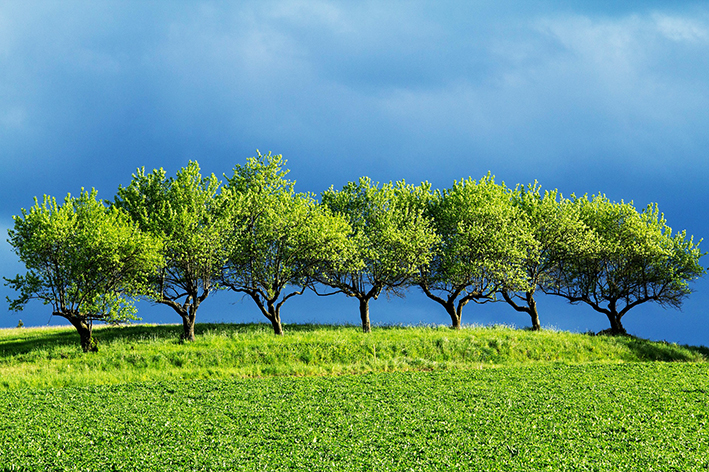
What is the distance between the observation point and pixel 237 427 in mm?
17094

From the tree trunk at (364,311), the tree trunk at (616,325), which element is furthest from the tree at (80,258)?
the tree trunk at (616,325)

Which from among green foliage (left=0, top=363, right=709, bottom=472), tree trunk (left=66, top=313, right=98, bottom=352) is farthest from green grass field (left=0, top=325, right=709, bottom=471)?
tree trunk (left=66, top=313, right=98, bottom=352)

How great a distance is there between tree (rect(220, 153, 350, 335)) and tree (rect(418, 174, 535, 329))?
432 inches

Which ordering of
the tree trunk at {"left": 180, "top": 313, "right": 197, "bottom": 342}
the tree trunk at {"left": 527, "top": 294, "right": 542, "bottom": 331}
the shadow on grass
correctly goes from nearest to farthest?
the tree trunk at {"left": 180, "top": 313, "right": 197, "bottom": 342} → the shadow on grass → the tree trunk at {"left": 527, "top": 294, "right": 542, "bottom": 331}

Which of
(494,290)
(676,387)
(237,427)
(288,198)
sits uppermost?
(288,198)

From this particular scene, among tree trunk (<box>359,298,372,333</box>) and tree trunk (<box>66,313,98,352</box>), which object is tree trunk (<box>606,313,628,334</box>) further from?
tree trunk (<box>66,313,98,352</box>)

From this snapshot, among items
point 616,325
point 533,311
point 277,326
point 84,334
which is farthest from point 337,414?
point 616,325

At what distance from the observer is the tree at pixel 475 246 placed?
46.5 meters

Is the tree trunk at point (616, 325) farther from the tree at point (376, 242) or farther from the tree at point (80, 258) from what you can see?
the tree at point (80, 258)

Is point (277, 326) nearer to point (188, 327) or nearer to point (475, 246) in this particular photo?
point (188, 327)

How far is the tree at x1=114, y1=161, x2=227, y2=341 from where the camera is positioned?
38.9m

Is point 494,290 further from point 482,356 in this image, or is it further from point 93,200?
point 93,200

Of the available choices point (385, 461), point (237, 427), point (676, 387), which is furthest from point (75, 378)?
point (676, 387)

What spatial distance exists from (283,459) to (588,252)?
4560cm
